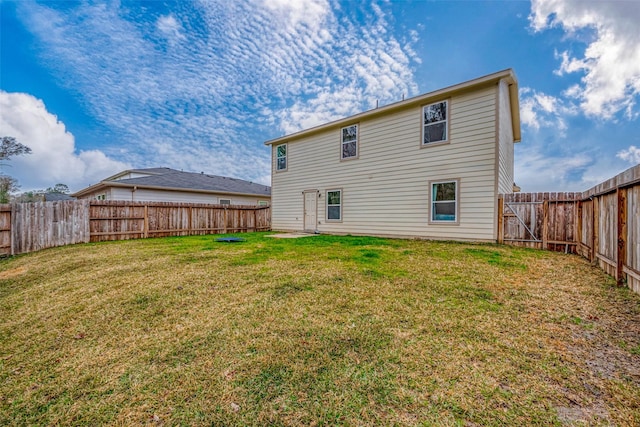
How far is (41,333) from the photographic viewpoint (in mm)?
2871

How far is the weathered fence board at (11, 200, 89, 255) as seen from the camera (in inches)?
324

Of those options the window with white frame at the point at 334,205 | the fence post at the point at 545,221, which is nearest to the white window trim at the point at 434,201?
the fence post at the point at 545,221

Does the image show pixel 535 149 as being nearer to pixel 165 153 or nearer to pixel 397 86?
pixel 397 86

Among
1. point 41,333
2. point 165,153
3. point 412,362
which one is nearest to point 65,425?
point 41,333

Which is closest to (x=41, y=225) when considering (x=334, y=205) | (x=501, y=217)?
(x=334, y=205)

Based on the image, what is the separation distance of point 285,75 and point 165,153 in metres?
17.0

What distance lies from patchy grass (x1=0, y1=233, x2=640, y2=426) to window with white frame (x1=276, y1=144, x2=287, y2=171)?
989 centimetres

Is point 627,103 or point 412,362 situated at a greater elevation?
point 627,103

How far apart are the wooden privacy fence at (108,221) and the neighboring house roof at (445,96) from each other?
547 centimetres

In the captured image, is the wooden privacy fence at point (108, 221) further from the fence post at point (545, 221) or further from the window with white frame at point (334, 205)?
the fence post at point (545, 221)

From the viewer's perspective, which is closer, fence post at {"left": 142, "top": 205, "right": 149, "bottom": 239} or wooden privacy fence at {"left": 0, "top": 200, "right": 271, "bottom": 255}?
wooden privacy fence at {"left": 0, "top": 200, "right": 271, "bottom": 255}

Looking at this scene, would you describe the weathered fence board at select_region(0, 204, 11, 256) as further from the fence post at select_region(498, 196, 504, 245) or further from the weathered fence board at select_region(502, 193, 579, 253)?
the weathered fence board at select_region(502, 193, 579, 253)

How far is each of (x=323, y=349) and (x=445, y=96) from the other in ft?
30.3

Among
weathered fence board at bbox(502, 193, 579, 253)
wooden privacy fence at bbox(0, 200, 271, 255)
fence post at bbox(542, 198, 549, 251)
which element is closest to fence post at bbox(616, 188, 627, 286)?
weathered fence board at bbox(502, 193, 579, 253)
